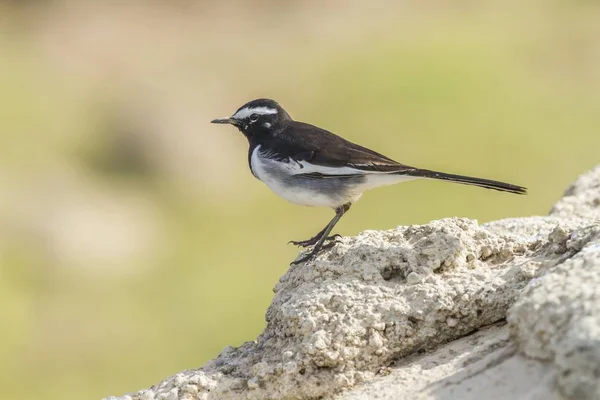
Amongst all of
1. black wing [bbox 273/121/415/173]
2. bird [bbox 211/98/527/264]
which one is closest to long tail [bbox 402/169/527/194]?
bird [bbox 211/98/527/264]

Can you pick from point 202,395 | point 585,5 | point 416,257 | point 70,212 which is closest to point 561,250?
point 416,257

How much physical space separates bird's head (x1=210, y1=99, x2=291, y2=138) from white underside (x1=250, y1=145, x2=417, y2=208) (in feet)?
1.28

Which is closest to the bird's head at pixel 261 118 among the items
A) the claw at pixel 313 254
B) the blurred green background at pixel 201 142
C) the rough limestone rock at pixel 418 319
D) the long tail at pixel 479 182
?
the claw at pixel 313 254

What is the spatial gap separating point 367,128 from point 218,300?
29.0 ft

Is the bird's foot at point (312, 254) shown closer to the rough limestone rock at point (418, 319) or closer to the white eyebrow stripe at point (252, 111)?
the rough limestone rock at point (418, 319)

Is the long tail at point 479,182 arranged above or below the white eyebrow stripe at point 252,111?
below

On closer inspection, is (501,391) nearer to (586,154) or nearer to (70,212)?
(70,212)

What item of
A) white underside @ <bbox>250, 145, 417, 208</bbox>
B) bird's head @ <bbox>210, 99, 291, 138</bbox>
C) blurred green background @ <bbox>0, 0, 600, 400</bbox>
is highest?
blurred green background @ <bbox>0, 0, 600, 400</bbox>

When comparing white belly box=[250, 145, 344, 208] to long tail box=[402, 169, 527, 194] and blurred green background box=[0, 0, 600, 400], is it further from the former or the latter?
blurred green background box=[0, 0, 600, 400]

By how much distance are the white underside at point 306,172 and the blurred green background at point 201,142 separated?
1010cm

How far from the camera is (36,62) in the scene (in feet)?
108

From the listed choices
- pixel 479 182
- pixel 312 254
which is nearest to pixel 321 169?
pixel 312 254

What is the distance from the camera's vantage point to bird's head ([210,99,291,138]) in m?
7.66

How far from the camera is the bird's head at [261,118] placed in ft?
25.1
